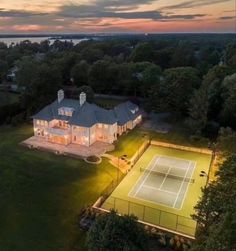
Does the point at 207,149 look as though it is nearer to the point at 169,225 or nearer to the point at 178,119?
the point at 178,119

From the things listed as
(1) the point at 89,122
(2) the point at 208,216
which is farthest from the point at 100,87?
(2) the point at 208,216

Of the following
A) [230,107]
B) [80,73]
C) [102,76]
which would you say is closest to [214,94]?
[230,107]

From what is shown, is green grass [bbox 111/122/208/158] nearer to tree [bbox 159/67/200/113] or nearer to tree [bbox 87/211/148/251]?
tree [bbox 159/67/200/113]

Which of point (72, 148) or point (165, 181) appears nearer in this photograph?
→ point (165, 181)

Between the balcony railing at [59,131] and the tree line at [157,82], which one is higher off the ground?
the tree line at [157,82]

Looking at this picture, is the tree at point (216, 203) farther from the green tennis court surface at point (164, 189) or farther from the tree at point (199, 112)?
the tree at point (199, 112)

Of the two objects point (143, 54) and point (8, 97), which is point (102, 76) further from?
point (143, 54)

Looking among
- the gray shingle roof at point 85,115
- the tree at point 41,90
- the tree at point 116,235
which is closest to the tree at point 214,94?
the gray shingle roof at point 85,115
